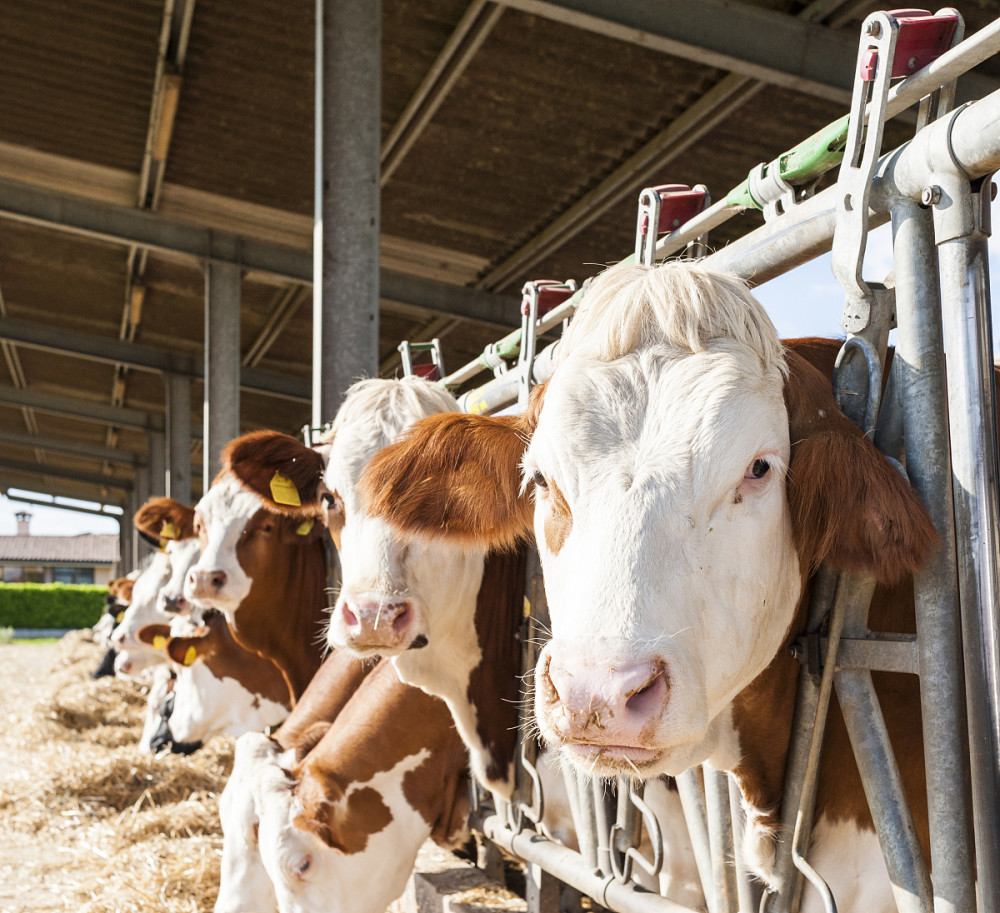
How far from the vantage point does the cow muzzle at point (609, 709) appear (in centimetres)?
126

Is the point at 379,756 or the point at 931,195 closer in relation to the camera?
the point at 931,195

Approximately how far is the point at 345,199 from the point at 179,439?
11.0 m

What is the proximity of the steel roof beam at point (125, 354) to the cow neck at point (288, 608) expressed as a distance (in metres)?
11.2

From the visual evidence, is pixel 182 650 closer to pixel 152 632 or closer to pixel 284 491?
pixel 152 632

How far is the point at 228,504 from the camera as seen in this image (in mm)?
4438

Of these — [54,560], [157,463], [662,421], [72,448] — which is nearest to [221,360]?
[662,421]

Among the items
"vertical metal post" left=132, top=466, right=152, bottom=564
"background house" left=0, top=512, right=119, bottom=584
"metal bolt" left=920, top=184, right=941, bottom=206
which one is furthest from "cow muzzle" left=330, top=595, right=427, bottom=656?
"background house" left=0, top=512, right=119, bottom=584

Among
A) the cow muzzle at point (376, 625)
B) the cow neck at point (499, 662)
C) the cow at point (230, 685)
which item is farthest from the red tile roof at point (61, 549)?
the cow muzzle at point (376, 625)

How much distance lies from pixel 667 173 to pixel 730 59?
245cm

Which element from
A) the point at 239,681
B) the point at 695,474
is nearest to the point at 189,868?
the point at 239,681

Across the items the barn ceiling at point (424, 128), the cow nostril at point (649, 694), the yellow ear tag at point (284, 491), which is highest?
the barn ceiling at point (424, 128)

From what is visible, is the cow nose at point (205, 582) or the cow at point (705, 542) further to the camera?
the cow nose at point (205, 582)

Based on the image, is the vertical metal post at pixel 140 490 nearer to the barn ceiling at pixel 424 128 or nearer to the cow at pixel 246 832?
the barn ceiling at pixel 424 128

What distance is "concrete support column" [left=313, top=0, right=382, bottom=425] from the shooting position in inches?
199
